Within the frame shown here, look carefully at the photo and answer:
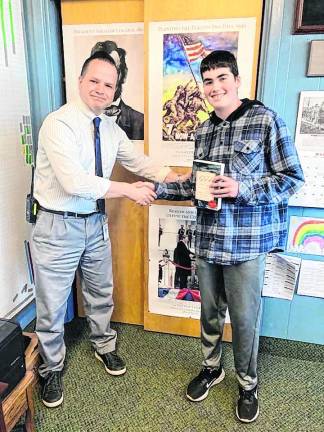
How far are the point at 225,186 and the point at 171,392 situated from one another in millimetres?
1020

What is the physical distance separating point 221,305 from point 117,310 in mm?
840

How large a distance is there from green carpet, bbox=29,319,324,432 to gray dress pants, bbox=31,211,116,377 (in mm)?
199

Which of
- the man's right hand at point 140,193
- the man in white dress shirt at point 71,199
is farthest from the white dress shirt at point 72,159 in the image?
the man's right hand at point 140,193

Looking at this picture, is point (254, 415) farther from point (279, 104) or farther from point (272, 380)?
point (279, 104)

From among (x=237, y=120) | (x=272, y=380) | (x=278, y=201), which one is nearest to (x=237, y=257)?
(x=278, y=201)

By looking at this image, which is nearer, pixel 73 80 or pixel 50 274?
pixel 50 274

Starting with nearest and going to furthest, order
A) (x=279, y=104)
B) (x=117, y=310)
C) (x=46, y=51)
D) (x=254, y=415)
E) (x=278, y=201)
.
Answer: (x=278, y=201) < (x=254, y=415) < (x=279, y=104) < (x=46, y=51) < (x=117, y=310)

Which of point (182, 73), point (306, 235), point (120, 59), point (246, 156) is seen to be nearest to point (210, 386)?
point (306, 235)

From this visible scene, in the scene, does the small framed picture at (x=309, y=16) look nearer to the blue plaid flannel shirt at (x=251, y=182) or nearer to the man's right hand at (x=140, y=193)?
the blue plaid flannel shirt at (x=251, y=182)

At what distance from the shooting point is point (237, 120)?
1.37 metres

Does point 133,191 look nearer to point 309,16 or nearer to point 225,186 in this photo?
point 225,186

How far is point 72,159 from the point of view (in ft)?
4.76

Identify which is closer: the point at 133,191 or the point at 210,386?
the point at 133,191

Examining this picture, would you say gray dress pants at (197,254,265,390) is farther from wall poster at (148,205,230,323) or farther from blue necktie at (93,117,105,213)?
blue necktie at (93,117,105,213)
